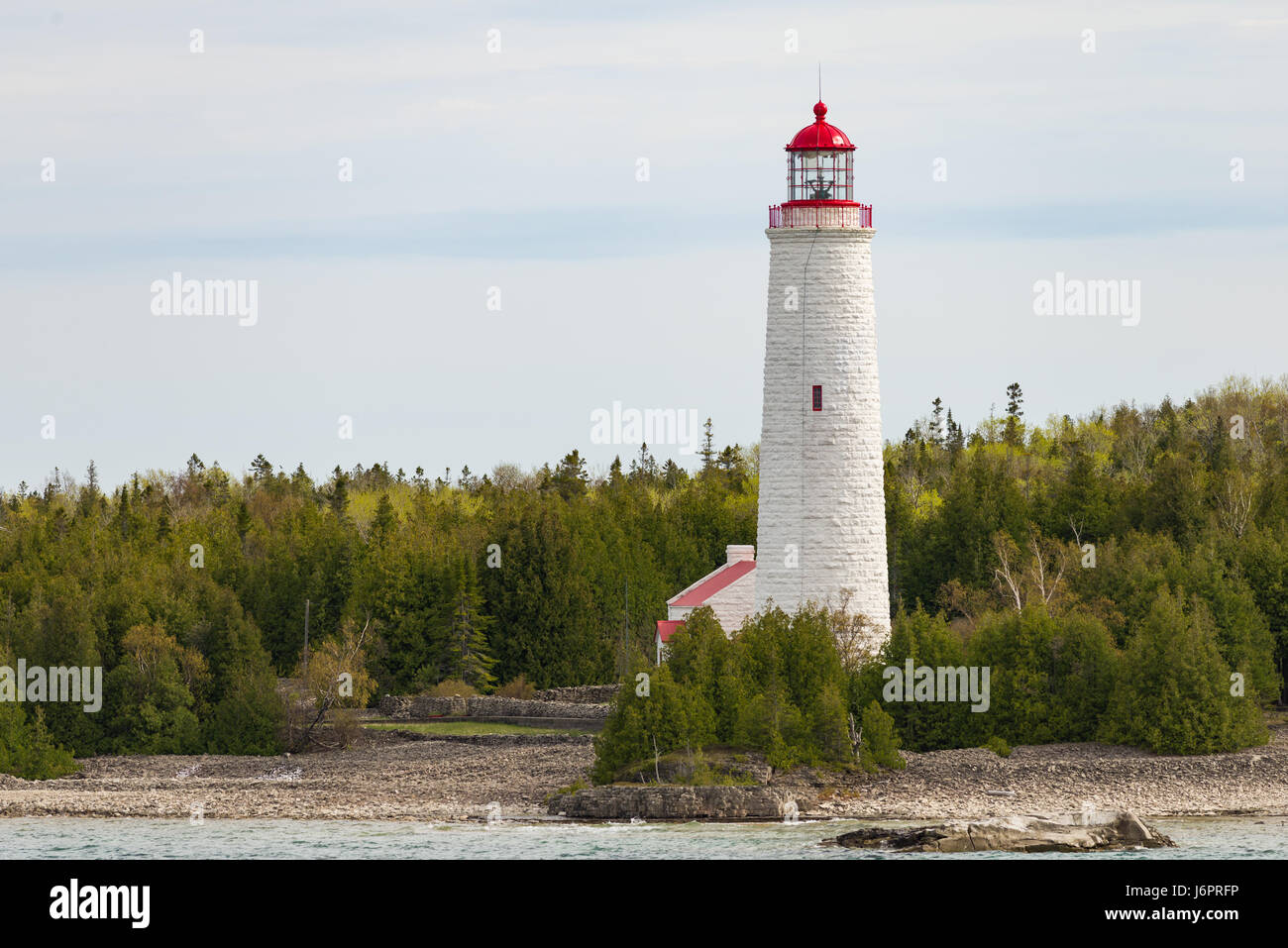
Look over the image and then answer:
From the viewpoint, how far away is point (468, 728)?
6338 cm

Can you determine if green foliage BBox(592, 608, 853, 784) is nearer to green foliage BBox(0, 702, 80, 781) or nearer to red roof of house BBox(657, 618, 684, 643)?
red roof of house BBox(657, 618, 684, 643)

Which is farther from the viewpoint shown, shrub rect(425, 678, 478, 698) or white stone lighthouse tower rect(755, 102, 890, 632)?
shrub rect(425, 678, 478, 698)

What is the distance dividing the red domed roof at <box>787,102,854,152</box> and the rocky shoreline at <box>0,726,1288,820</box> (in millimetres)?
15740

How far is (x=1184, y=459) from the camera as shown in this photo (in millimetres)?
71438

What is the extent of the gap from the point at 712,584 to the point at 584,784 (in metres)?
16.4

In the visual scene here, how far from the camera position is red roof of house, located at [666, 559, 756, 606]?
214 ft

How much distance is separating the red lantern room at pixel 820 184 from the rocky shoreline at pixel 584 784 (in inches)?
540

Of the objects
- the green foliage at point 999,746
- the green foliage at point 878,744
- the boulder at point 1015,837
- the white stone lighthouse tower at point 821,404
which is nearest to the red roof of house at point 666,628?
the white stone lighthouse tower at point 821,404

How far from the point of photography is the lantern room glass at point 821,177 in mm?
54125

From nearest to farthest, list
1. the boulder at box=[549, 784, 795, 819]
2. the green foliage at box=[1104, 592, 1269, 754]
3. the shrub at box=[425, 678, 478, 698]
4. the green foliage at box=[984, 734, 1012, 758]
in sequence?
the boulder at box=[549, 784, 795, 819], the green foliage at box=[1104, 592, 1269, 754], the green foliage at box=[984, 734, 1012, 758], the shrub at box=[425, 678, 478, 698]

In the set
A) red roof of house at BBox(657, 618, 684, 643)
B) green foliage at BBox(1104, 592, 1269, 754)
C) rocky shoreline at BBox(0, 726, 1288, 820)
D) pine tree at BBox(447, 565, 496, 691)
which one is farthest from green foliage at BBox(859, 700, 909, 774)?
pine tree at BBox(447, 565, 496, 691)

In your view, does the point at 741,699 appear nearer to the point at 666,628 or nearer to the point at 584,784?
the point at 584,784

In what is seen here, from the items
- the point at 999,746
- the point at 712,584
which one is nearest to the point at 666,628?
the point at 712,584

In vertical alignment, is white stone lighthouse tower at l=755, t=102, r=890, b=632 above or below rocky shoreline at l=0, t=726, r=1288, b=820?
above
